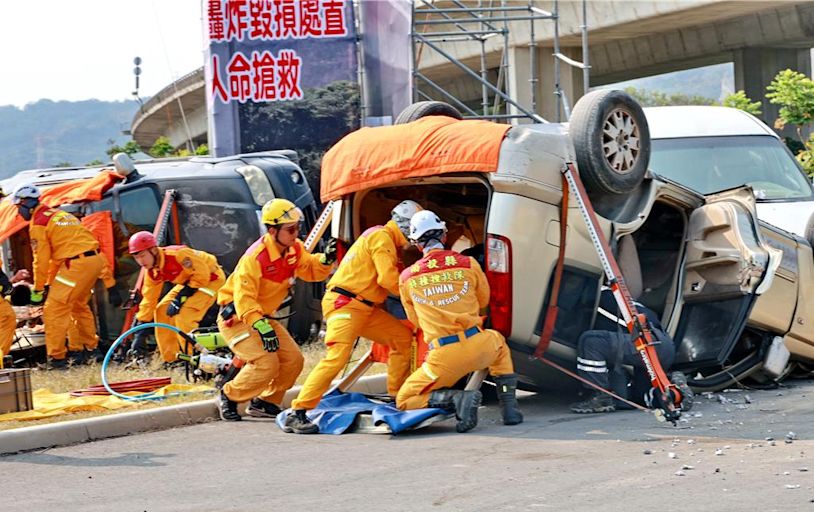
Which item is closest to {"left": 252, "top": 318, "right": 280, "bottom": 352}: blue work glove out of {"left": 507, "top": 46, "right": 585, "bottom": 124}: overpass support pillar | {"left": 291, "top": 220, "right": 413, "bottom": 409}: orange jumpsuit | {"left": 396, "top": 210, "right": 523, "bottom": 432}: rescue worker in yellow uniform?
{"left": 291, "top": 220, "right": 413, "bottom": 409}: orange jumpsuit

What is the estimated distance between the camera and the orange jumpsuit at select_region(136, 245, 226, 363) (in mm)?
12109

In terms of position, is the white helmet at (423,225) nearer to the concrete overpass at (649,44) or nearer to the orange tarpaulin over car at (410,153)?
the orange tarpaulin over car at (410,153)

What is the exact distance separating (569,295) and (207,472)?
2.85 m

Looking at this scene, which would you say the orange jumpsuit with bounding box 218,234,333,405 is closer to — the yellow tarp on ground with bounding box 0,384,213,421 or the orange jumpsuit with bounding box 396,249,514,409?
the yellow tarp on ground with bounding box 0,384,213,421

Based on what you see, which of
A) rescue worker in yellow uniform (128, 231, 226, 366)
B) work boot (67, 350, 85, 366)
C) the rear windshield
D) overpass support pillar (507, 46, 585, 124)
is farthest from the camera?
overpass support pillar (507, 46, 585, 124)

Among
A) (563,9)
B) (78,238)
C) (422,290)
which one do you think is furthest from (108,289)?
(563,9)

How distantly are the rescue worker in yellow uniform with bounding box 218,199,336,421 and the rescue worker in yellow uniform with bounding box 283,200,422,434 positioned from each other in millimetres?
475

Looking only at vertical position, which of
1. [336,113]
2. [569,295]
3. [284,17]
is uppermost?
[284,17]

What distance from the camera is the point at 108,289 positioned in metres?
13.9

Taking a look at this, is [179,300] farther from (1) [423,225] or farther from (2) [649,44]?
(2) [649,44]

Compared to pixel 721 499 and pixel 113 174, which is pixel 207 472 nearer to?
pixel 721 499

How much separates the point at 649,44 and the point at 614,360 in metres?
31.8

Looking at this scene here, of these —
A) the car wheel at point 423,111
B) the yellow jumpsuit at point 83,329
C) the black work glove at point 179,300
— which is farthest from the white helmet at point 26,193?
the car wheel at point 423,111

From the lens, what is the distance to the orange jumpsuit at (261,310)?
951 cm
